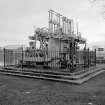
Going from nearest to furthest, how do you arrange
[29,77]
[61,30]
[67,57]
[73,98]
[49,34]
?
[73,98]
[29,77]
[67,57]
[49,34]
[61,30]

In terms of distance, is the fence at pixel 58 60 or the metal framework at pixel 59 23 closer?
the fence at pixel 58 60

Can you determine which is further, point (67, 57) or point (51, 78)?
point (67, 57)

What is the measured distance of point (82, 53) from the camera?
450 inches

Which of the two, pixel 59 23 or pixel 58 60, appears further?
pixel 59 23

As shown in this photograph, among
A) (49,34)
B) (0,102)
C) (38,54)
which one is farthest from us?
(49,34)

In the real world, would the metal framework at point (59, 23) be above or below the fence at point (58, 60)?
above

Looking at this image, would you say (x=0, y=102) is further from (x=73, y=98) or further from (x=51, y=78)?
(x=51, y=78)

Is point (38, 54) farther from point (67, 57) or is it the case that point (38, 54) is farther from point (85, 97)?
point (85, 97)

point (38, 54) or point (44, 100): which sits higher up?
point (38, 54)

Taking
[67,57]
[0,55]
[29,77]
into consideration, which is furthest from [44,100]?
[0,55]

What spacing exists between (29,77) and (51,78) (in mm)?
1621

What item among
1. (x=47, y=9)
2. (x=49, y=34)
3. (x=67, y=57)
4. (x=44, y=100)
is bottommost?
(x=44, y=100)

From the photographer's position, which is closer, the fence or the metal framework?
Result: the fence

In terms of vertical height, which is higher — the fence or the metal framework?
the metal framework
